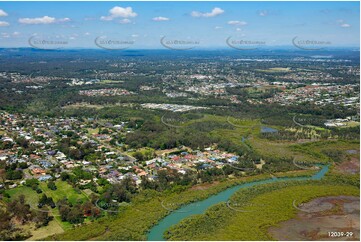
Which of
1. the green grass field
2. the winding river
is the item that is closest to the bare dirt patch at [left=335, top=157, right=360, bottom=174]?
the winding river

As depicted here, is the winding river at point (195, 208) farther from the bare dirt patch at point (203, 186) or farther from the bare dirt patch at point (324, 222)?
the bare dirt patch at point (324, 222)

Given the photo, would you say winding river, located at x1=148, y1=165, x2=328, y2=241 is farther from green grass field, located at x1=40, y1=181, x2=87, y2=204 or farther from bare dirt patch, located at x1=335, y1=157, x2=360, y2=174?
green grass field, located at x1=40, y1=181, x2=87, y2=204

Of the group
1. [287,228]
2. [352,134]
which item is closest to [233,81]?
[352,134]

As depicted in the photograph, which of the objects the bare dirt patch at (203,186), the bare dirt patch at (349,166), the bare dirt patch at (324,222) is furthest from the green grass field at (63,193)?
the bare dirt patch at (349,166)

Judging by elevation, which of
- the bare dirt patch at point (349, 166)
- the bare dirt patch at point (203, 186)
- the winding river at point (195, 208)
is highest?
the bare dirt patch at point (349, 166)

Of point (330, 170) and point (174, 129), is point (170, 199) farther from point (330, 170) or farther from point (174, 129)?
point (174, 129)
